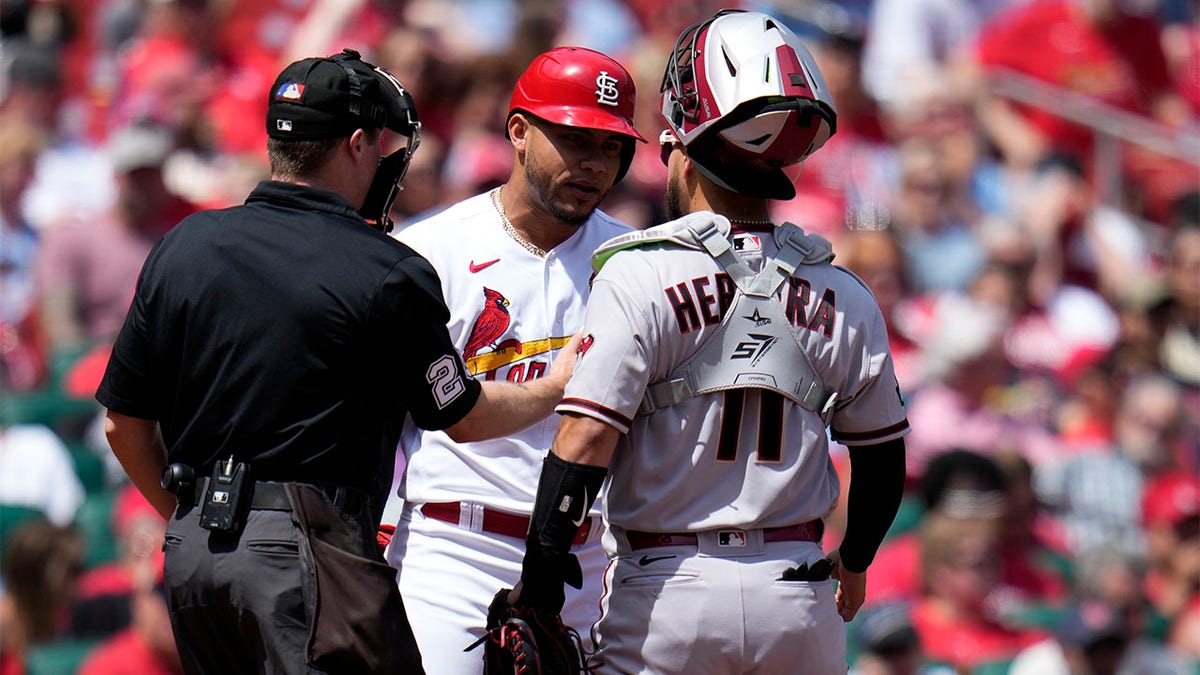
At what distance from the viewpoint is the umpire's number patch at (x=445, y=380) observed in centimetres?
395

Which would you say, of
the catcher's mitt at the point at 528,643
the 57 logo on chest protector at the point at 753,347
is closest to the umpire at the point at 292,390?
the catcher's mitt at the point at 528,643

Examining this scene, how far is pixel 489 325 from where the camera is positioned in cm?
468

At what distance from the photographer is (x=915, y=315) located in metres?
9.76

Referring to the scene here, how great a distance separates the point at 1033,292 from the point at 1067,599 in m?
2.72

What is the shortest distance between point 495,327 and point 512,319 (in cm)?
5

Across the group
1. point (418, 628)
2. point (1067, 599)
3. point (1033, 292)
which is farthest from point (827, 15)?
point (418, 628)

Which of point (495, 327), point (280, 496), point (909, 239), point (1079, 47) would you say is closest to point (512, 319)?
point (495, 327)

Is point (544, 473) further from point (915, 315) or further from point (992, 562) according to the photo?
point (915, 315)

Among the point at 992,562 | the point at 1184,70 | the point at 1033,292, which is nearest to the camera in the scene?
the point at 992,562

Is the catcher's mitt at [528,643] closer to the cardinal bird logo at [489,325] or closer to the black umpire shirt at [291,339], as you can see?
the black umpire shirt at [291,339]

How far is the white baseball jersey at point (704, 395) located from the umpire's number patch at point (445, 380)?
251mm

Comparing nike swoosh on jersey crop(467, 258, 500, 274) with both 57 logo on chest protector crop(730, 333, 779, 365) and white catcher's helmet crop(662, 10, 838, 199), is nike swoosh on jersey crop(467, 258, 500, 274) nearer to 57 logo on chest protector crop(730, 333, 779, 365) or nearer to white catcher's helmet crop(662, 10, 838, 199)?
white catcher's helmet crop(662, 10, 838, 199)

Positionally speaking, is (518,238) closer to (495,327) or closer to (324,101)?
(495,327)

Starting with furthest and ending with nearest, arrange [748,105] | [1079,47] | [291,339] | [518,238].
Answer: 1. [1079,47]
2. [518,238]
3. [748,105]
4. [291,339]
